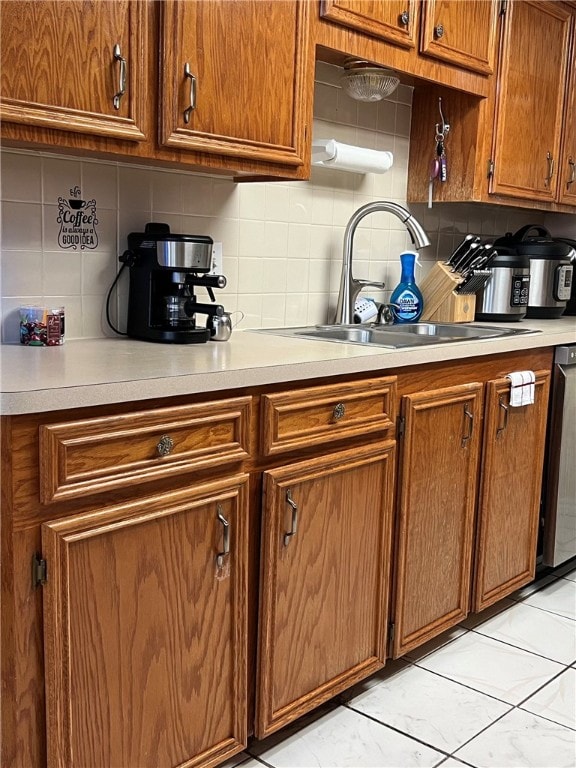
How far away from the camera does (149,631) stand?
1.48 metres

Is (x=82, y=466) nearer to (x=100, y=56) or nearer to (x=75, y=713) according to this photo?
(x=75, y=713)

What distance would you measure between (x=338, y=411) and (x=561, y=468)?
50.3 inches

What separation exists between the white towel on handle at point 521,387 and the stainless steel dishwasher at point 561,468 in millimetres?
216

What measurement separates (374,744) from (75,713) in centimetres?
82

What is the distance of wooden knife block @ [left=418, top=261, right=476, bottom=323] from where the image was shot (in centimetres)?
286

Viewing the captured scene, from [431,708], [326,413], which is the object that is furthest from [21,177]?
[431,708]

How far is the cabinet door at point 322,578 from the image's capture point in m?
1.73

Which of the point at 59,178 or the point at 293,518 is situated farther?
the point at 59,178

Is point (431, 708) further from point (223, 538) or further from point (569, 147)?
point (569, 147)

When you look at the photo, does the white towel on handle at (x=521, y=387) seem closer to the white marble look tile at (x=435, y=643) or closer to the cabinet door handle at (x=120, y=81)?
the white marble look tile at (x=435, y=643)

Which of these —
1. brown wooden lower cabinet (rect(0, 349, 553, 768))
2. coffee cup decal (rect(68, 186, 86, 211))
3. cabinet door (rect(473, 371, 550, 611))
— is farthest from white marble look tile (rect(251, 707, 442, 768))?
coffee cup decal (rect(68, 186, 86, 211))

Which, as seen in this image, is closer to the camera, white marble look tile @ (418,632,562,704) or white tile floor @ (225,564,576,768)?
white tile floor @ (225,564,576,768)

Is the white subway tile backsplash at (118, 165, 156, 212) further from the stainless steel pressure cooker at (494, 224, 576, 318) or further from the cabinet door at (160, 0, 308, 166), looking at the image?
the stainless steel pressure cooker at (494, 224, 576, 318)

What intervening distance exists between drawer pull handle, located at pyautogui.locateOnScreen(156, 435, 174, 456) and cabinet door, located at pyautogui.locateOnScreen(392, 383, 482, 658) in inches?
30.0
